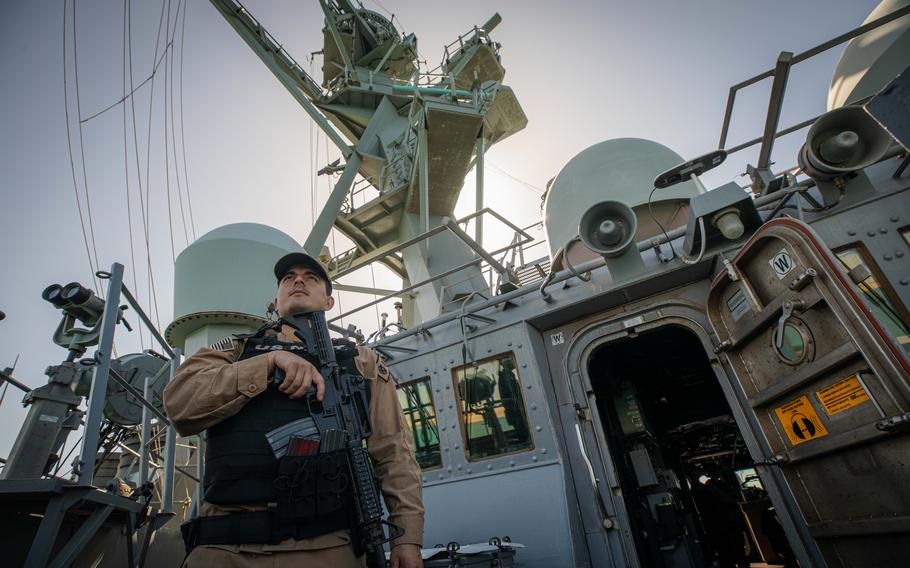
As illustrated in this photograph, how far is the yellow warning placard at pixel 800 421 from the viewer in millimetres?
2930

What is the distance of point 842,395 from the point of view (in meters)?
2.67

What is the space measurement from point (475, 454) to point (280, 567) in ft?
10.2

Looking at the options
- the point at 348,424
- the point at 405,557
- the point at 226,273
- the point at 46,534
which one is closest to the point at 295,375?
the point at 348,424

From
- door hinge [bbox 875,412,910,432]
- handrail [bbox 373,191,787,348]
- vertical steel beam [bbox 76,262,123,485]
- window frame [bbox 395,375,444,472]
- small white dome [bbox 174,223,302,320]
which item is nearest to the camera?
door hinge [bbox 875,412,910,432]

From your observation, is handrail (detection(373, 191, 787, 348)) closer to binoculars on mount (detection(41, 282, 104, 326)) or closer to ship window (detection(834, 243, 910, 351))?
ship window (detection(834, 243, 910, 351))

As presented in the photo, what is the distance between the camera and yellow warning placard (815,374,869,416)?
8.39 feet

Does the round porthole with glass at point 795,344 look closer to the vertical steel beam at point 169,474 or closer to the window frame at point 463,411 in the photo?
the window frame at point 463,411

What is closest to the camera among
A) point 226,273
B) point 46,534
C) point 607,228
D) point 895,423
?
point 895,423

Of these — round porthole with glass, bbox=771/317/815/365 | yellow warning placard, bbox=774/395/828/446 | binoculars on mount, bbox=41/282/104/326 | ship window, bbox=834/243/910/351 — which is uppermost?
binoculars on mount, bbox=41/282/104/326

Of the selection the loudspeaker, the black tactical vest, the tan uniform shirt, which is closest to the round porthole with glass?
the loudspeaker

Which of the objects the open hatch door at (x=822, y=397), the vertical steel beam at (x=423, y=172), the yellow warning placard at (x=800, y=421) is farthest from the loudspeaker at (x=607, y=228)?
the vertical steel beam at (x=423, y=172)

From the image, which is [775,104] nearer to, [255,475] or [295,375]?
[295,375]

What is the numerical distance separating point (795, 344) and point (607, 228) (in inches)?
68.0

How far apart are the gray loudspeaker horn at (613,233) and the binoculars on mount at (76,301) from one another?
4.47 metres
